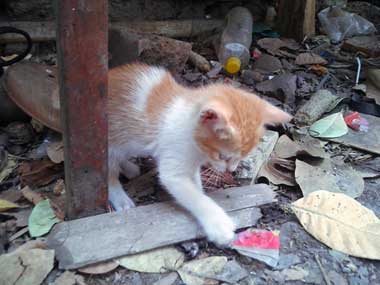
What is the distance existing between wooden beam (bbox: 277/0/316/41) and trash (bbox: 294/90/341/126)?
120 cm

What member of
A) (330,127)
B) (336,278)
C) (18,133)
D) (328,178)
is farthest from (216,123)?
(330,127)

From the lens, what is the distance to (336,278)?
6.18 ft

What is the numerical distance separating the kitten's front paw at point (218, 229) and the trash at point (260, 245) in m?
0.07

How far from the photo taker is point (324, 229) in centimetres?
209

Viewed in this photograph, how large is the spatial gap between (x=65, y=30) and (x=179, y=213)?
89 centimetres

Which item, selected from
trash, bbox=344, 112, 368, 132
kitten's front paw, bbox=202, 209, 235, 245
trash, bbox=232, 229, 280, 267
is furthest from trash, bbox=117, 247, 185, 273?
trash, bbox=344, 112, 368, 132

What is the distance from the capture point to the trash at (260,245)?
193 cm

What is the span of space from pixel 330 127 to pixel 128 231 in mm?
1570

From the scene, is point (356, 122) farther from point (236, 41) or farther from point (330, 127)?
point (236, 41)

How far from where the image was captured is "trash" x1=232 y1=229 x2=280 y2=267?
1930mm

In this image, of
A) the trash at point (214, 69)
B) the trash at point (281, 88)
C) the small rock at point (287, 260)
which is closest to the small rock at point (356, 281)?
the small rock at point (287, 260)

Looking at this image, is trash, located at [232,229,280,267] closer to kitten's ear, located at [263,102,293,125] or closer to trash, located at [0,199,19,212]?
kitten's ear, located at [263,102,293,125]

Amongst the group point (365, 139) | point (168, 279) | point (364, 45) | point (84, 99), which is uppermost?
point (84, 99)

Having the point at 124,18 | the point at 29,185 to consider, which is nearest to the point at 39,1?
the point at 124,18
